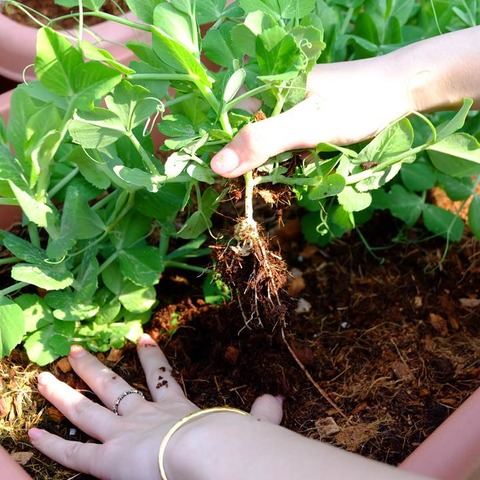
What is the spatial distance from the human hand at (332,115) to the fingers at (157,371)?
392mm

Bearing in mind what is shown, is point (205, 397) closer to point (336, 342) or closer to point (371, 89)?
point (336, 342)

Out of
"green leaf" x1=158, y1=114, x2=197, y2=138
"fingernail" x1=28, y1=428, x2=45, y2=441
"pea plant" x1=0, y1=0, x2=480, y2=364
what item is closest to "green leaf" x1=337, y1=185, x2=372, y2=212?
"pea plant" x1=0, y1=0, x2=480, y2=364

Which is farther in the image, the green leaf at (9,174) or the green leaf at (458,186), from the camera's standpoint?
the green leaf at (458,186)

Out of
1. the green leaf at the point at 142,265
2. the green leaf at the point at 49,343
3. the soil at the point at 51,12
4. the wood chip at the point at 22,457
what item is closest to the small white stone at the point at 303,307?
the green leaf at the point at 142,265

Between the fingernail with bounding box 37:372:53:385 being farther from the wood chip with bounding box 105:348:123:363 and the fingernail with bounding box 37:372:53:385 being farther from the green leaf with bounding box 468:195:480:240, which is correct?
the green leaf with bounding box 468:195:480:240

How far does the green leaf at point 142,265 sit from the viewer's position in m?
1.03

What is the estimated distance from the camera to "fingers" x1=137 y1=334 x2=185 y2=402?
3.47 feet

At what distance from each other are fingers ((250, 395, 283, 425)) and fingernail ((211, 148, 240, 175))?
401 mm

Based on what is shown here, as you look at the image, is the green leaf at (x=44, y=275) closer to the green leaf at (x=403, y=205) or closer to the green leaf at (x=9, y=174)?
the green leaf at (x=9, y=174)

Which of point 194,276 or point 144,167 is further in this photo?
point 194,276

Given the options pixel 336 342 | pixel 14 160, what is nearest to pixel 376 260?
pixel 336 342

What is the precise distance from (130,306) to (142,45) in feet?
1.32

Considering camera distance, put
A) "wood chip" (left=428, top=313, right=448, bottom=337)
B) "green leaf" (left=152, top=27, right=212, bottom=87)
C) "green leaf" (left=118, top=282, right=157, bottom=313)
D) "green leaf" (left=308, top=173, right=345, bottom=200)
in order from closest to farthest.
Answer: "green leaf" (left=152, top=27, right=212, bottom=87)
"green leaf" (left=308, top=173, right=345, bottom=200)
"green leaf" (left=118, top=282, right=157, bottom=313)
"wood chip" (left=428, top=313, right=448, bottom=337)

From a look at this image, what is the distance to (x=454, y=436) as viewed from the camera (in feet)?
2.62
